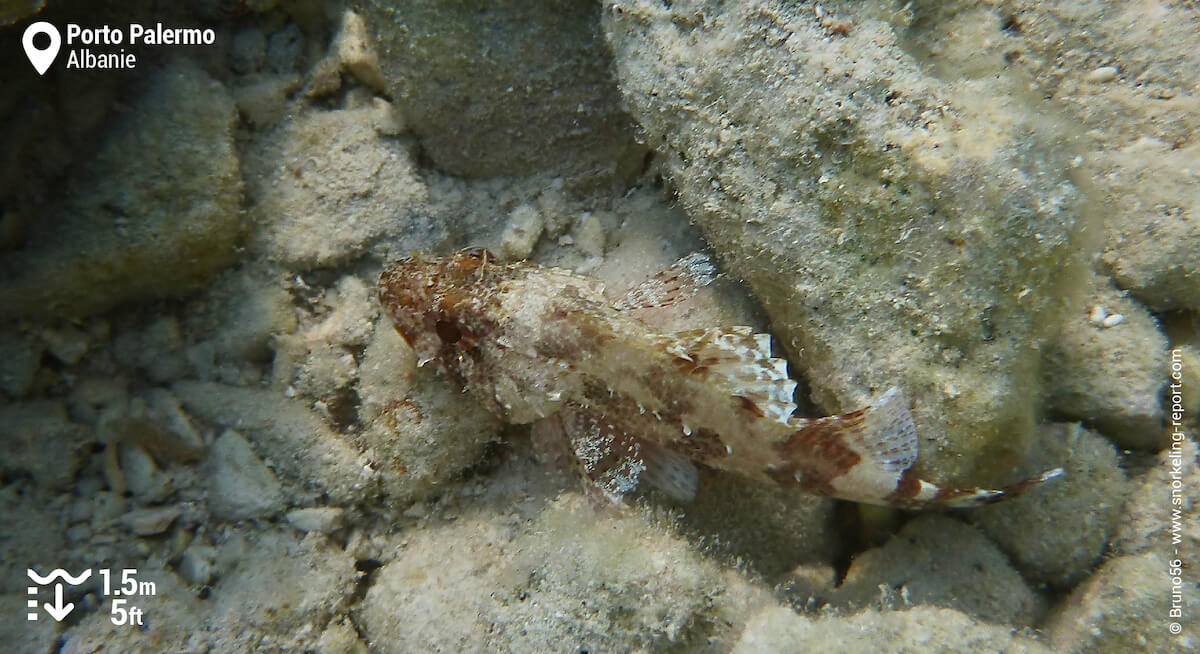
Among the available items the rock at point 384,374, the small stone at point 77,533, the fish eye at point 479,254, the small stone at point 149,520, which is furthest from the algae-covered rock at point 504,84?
the small stone at point 77,533

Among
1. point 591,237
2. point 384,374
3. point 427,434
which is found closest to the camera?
point 427,434

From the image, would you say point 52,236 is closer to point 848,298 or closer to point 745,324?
point 745,324

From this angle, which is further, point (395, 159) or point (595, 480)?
point (395, 159)

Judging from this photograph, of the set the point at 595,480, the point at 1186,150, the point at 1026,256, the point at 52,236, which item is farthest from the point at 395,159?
the point at 1186,150

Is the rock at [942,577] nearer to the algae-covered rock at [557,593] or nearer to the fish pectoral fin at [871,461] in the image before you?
the fish pectoral fin at [871,461]

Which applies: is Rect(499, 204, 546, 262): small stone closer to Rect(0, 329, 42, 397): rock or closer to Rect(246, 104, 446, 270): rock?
Rect(246, 104, 446, 270): rock

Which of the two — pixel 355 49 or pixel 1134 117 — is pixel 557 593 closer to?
pixel 355 49

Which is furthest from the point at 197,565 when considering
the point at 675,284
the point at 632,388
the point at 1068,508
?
the point at 1068,508
